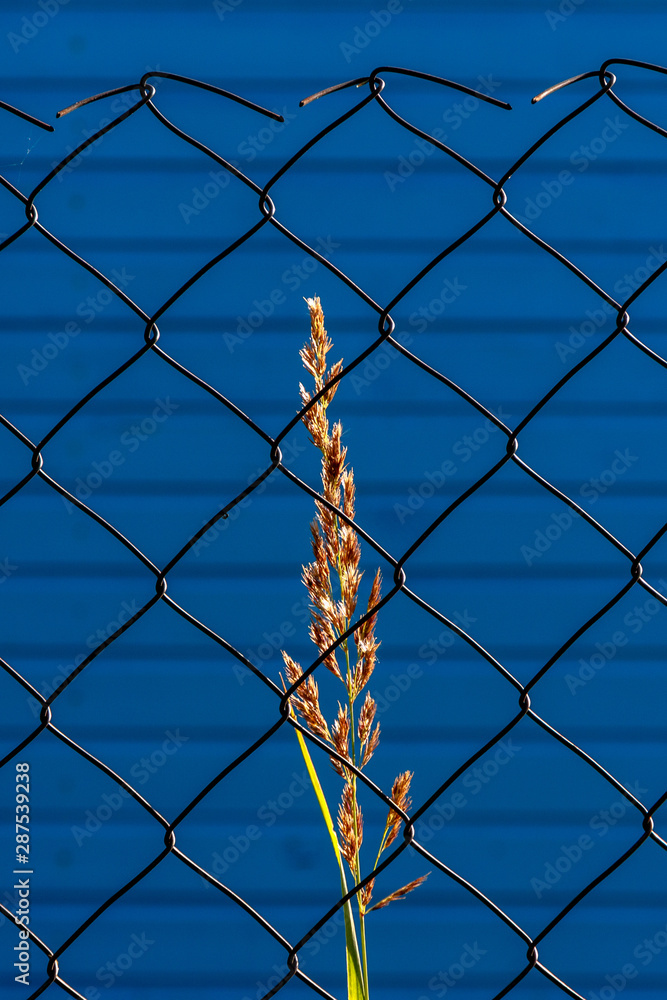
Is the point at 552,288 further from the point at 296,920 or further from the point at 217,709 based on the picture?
the point at 296,920

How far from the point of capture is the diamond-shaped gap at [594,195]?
2.07 meters

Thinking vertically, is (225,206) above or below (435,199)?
A: below

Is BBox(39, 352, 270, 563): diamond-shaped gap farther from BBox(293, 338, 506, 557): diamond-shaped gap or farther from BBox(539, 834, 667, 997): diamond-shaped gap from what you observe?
BBox(539, 834, 667, 997): diamond-shaped gap

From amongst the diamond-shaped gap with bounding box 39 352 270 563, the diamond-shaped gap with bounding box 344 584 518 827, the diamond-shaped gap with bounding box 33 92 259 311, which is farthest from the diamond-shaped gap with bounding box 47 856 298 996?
the diamond-shaped gap with bounding box 33 92 259 311

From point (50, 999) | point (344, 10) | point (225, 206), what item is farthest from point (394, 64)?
point (50, 999)

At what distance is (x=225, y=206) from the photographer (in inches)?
81.4

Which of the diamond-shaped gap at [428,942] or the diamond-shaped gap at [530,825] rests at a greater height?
the diamond-shaped gap at [530,825]

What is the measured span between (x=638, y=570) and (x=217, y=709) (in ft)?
4.46

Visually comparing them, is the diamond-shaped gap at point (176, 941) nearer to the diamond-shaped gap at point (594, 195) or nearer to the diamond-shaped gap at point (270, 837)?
the diamond-shaped gap at point (270, 837)

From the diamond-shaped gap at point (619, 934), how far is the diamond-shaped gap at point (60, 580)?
1.21 meters

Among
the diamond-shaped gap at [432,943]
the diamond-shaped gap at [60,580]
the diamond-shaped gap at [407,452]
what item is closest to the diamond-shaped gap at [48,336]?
the diamond-shaped gap at [60,580]

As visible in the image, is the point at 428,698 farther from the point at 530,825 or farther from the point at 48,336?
the point at 48,336

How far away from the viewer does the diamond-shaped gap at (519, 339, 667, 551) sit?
2070 millimetres

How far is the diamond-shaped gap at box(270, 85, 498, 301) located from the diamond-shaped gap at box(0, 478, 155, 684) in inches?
32.5
